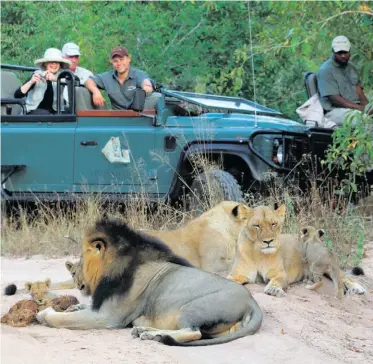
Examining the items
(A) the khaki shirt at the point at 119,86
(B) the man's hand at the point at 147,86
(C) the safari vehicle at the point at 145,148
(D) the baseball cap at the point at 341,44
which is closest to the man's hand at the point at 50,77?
(C) the safari vehicle at the point at 145,148

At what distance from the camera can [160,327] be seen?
6035 millimetres

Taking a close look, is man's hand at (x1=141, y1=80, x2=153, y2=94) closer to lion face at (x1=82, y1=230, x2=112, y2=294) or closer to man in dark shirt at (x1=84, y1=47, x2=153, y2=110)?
man in dark shirt at (x1=84, y1=47, x2=153, y2=110)

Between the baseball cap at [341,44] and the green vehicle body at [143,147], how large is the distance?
4.03ft

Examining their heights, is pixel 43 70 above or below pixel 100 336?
above

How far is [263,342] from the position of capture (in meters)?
5.87

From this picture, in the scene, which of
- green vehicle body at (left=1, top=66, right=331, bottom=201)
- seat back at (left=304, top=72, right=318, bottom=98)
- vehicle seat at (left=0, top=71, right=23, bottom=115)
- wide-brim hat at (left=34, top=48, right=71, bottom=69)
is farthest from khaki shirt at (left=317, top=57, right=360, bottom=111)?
vehicle seat at (left=0, top=71, right=23, bottom=115)

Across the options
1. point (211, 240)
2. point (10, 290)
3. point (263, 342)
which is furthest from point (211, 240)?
point (263, 342)

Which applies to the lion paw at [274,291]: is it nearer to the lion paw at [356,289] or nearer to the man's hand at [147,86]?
the lion paw at [356,289]

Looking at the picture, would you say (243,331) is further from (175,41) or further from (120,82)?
(175,41)

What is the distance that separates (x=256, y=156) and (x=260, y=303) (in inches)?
136

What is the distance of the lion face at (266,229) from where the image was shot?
7250mm

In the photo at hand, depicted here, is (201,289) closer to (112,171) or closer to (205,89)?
(112,171)

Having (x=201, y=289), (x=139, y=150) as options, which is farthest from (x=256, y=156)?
(x=201, y=289)

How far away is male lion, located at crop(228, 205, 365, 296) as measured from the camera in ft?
23.8
